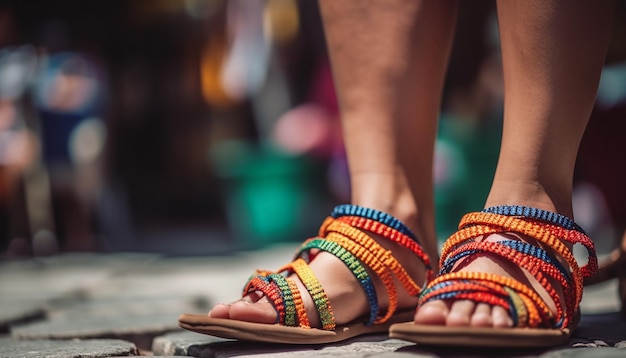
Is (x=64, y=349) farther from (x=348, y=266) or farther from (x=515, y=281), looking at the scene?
(x=515, y=281)

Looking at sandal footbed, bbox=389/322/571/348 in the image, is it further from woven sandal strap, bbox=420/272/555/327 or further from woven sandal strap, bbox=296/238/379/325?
woven sandal strap, bbox=296/238/379/325

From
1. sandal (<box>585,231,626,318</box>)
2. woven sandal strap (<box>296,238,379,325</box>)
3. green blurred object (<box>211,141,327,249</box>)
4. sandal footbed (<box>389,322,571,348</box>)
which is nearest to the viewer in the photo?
sandal footbed (<box>389,322,571,348</box>)

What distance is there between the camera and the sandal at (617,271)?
1.09 meters

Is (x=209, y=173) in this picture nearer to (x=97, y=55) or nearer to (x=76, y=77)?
(x=97, y=55)

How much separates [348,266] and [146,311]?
32.0 inches

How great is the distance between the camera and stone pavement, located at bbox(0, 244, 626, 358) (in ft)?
2.90

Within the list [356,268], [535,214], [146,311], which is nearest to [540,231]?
[535,214]

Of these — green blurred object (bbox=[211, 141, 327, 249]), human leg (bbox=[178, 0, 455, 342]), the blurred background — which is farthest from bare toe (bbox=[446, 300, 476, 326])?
green blurred object (bbox=[211, 141, 327, 249])

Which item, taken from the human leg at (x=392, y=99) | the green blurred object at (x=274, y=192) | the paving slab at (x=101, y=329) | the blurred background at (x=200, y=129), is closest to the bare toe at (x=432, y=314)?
the human leg at (x=392, y=99)

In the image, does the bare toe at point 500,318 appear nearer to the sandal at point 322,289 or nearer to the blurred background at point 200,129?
the sandal at point 322,289

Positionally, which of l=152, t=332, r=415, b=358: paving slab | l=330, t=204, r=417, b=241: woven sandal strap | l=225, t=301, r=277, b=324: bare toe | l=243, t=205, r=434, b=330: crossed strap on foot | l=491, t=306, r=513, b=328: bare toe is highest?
l=330, t=204, r=417, b=241: woven sandal strap

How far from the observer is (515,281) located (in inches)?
31.4

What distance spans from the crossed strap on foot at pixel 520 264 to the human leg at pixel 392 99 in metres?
0.14

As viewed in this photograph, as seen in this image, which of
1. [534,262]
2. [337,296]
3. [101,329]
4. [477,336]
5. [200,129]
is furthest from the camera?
[200,129]
